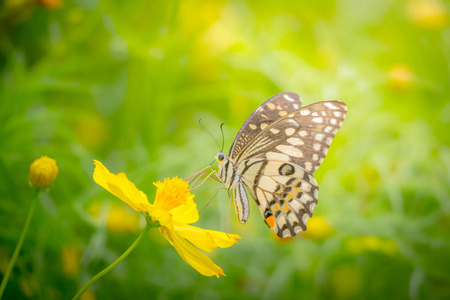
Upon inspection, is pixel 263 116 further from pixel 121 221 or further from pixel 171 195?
pixel 121 221

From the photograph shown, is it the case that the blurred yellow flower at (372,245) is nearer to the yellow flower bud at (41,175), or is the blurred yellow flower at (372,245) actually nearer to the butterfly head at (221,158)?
the butterfly head at (221,158)

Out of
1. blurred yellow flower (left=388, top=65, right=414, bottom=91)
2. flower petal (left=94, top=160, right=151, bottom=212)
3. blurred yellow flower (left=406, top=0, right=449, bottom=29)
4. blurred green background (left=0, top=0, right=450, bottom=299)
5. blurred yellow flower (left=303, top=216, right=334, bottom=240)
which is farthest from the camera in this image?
blurred yellow flower (left=406, top=0, right=449, bottom=29)

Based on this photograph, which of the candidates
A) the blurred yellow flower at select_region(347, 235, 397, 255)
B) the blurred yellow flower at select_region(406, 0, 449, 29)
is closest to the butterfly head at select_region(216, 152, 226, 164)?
the blurred yellow flower at select_region(347, 235, 397, 255)

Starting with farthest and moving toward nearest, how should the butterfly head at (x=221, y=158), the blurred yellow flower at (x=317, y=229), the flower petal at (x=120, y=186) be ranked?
1. the blurred yellow flower at (x=317, y=229)
2. the butterfly head at (x=221, y=158)
3. the flower petal at (x=120, y=186)

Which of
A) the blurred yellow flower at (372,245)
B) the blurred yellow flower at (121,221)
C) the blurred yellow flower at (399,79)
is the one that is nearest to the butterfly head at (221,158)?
the blurred yellow flower at (121,221)

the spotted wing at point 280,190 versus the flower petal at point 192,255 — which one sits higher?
the flower petal at point 192,255

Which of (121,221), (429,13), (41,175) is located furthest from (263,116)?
(429,13)

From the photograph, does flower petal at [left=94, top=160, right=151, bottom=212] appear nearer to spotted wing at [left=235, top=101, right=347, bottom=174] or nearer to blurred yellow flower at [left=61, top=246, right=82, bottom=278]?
spotted wing at [left=235, top=101, right=347, bottom=174]

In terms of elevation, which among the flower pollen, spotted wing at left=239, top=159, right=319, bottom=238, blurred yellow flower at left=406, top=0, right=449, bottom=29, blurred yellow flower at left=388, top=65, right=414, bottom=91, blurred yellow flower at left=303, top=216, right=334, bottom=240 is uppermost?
blurred yellow flower at left=406, top=0, right=449, bottom=29
